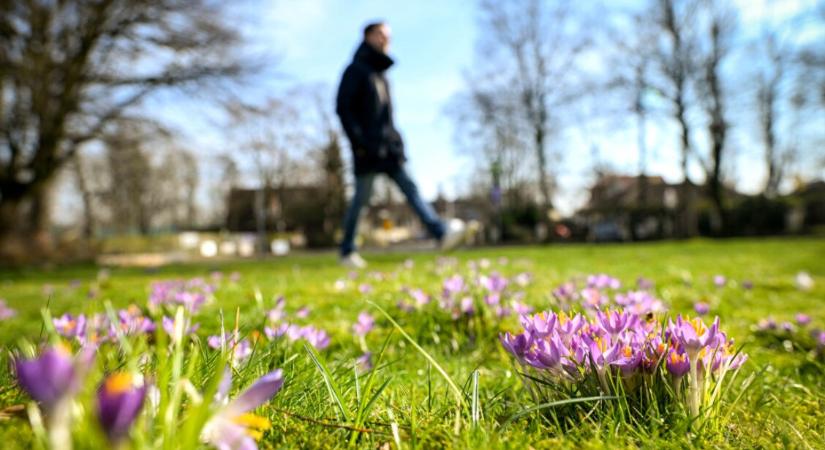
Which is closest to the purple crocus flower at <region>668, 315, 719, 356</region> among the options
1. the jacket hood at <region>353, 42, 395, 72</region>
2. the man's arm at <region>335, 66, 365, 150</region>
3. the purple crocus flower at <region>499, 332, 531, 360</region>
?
the purple crocus flower at <region>499, 332, 531, 360</region>

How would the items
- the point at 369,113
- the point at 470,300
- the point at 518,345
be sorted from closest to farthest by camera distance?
the point at 518,345, the point at 470,300, the point at 369,113

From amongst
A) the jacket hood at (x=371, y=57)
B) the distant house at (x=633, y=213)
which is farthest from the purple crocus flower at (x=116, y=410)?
the distant house at (x=633, y=213)

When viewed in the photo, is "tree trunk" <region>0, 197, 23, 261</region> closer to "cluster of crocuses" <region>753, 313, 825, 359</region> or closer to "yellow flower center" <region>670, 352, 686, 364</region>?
"cluster of crocuses" <region>753, 313, 825, 359</region>

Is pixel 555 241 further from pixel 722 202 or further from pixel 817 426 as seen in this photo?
pixel 817 426

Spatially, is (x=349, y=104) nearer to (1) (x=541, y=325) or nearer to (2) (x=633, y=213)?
(1) (x=541, y=325)

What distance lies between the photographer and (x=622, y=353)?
102 cm

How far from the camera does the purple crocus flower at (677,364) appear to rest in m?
0.98

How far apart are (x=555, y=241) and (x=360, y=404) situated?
28.0m

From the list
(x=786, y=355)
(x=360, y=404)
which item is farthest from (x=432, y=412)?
(x=786, y=355)

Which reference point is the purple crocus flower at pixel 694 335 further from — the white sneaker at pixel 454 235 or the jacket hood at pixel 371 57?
the jacket hood at pixel 371 57

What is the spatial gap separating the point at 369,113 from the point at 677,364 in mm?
5144

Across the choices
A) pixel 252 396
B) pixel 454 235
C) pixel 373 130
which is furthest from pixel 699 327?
pixel 373 130

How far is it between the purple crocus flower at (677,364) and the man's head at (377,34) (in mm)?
5196

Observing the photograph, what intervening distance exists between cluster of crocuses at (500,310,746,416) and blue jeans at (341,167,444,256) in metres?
4.48
